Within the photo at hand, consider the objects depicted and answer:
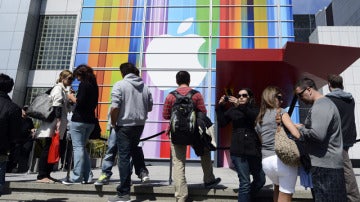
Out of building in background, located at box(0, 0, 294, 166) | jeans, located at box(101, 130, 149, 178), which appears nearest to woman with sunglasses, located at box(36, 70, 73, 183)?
jeans, located at box(101, 130, 149, 178)

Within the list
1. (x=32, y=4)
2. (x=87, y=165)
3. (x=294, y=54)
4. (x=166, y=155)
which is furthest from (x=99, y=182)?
(x=32, y=4)

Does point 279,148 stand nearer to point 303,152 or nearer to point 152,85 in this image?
point 303,152

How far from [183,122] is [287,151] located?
140 centimetres

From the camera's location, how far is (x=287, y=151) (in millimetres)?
2848

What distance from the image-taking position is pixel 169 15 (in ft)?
52.1

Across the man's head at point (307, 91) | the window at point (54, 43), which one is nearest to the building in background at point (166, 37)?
the window at point (54, 43)

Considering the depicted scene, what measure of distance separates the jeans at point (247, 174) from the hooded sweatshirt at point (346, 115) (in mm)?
1105

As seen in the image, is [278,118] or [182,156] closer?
[278,118]

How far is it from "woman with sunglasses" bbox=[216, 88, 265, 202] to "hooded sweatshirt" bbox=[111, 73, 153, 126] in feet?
3.90

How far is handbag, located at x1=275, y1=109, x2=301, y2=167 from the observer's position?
9.32ft

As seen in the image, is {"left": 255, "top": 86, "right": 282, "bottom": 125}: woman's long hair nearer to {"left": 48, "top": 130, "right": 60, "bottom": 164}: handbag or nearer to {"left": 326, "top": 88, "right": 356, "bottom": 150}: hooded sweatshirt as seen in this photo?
{"left": 326, "top": 88, "right": 356, "bottom": 150}: hooded sweatshirt

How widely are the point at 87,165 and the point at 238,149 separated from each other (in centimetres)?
264

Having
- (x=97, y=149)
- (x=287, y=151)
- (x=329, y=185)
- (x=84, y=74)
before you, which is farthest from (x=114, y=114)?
(x=97, y=149)

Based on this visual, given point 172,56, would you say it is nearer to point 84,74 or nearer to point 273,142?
point 84,74
